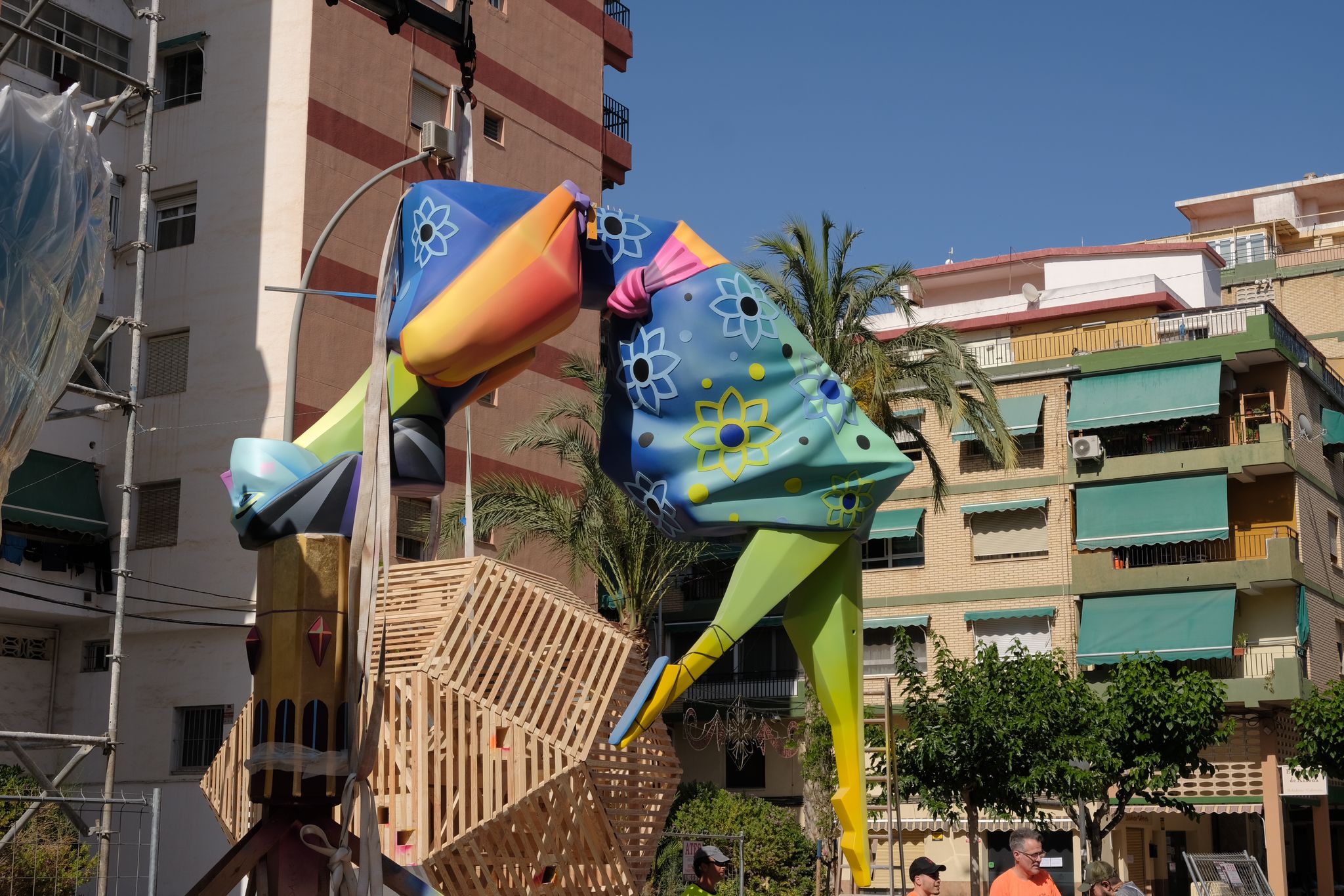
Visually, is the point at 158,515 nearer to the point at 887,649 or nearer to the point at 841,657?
the point at 887,649

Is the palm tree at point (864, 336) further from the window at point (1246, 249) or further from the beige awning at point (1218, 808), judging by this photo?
the window at point (1246, 249)

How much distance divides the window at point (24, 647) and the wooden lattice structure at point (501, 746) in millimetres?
19238

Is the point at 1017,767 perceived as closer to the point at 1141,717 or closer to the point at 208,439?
the point at 1141,717

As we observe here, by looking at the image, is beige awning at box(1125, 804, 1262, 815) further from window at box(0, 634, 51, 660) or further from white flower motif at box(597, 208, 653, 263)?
white flower motif at box(597, 208, 653, 263)

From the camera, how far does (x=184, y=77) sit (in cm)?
3025

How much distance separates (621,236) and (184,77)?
77.9ft

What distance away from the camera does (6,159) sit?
7.96 meters

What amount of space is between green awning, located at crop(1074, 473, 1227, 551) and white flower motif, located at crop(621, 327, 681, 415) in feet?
102

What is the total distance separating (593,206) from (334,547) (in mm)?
2413

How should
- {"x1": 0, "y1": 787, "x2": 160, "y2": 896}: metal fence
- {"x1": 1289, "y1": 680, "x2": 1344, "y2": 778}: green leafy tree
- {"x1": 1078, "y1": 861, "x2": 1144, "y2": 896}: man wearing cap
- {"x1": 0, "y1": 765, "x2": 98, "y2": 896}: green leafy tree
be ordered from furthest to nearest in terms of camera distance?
{"x1": 1289, "y1": 680, "x2": 1344, "y2": 778}: green leafy tree < {"x1": 0, "y1": 765, "x2": 98, "y2": 896}: green leafy tree < {"x1": 0, "y1": 787, "x2": 160, "y2": 896}: metal fence < {"x1": 1078, "y1": 861, "x2": 1144, "y2": 896}: man wearing cap

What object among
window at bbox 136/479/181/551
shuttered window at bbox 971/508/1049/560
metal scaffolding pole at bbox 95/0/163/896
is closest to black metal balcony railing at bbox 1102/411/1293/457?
shuttered window at bbox 971/508/1049/560

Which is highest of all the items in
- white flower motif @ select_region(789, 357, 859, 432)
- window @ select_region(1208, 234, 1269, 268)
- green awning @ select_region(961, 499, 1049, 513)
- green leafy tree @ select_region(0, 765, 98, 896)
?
window @ select_region(1208, 234, 1269, 268)

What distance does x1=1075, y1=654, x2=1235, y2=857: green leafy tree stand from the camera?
27.6 metres

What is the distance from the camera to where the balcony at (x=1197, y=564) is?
1451 inches
